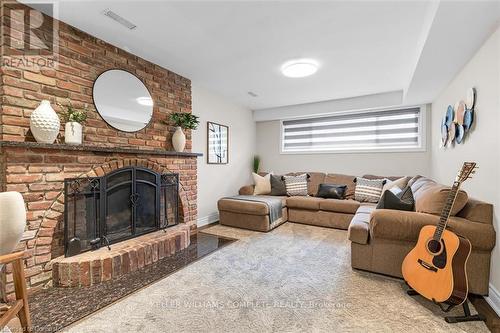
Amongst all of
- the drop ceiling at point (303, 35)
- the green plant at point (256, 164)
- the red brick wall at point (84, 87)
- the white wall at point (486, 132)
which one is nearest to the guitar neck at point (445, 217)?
the white wall at point (486, 132)

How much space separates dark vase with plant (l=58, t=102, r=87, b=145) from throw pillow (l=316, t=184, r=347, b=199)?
3757 millimetres

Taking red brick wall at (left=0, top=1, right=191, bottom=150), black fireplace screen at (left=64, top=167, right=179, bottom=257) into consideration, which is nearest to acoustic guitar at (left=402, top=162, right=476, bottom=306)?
black fireplace screen at (left=64, top=167, right=179, bottom=257)

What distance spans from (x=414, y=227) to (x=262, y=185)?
3025mm

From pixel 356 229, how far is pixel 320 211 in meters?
1.73

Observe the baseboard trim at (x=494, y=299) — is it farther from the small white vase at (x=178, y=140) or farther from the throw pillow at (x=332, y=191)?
the small white vase at (x=178, y=140)

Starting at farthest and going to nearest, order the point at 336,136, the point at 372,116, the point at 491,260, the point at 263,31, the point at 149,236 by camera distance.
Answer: the point at 336,136 < the point at 372,116 < the point at 149,236 < the point at 263,31 < the point at 491,260

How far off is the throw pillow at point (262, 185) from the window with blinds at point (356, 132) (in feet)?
3.52

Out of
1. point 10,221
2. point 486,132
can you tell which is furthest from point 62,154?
point 486,132

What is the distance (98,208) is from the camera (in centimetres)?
230

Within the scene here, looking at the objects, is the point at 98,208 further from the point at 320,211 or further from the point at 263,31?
the point at 320,211

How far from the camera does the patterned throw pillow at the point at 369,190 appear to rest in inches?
157

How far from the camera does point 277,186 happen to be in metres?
4.70

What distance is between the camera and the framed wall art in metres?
4.16

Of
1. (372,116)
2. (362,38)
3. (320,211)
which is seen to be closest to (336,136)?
(372,116)
